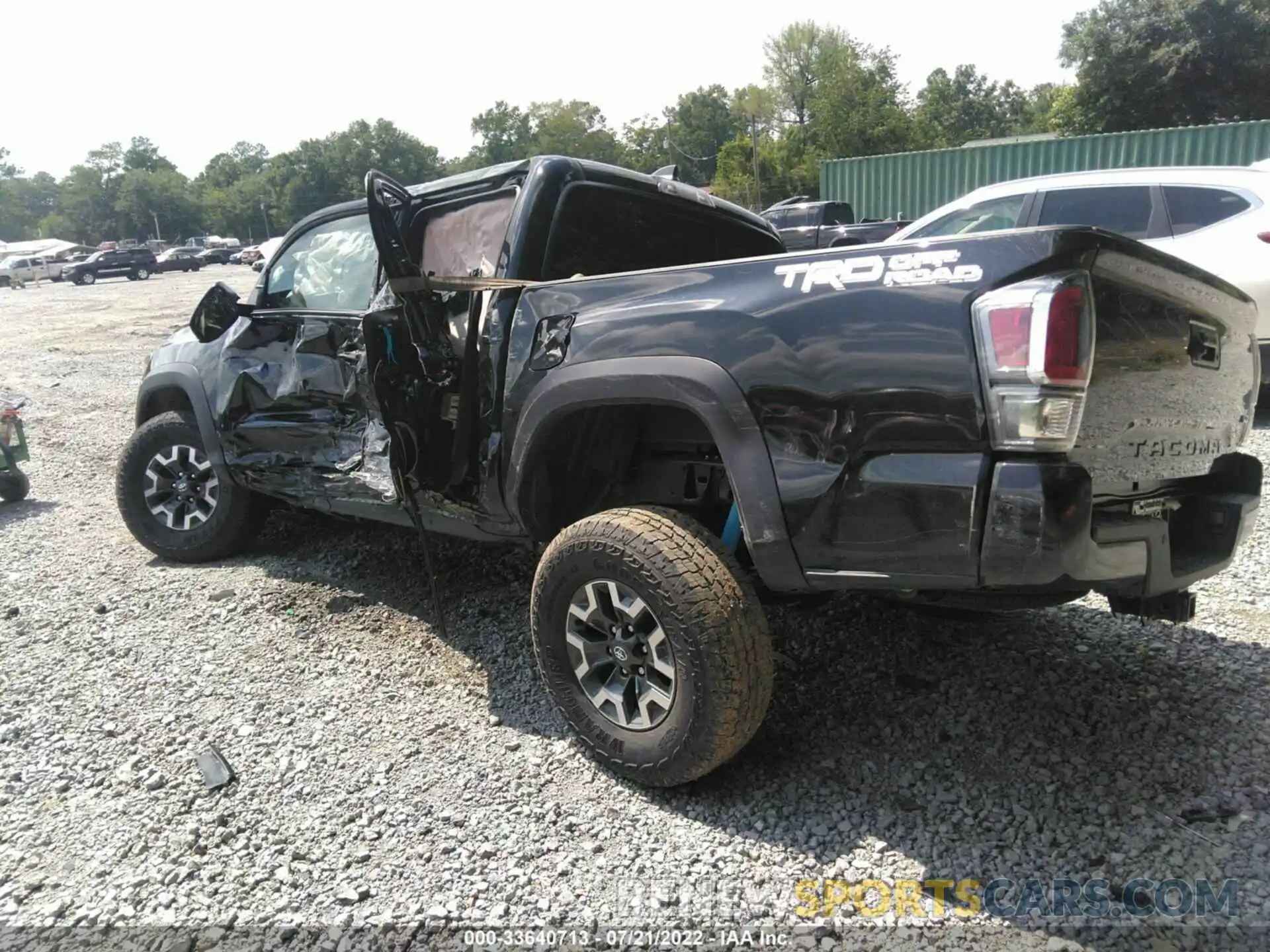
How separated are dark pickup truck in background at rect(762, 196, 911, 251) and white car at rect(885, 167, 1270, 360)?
833 centimetres

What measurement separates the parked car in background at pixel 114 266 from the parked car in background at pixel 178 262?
15.6 ft

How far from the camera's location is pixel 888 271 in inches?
92.3

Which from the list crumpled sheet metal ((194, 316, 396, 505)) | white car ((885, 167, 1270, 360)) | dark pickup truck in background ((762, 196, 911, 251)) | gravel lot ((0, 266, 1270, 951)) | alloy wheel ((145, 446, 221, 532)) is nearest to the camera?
gravel lot ((0, 266, 1270, 951))

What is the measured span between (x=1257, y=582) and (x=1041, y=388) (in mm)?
2832

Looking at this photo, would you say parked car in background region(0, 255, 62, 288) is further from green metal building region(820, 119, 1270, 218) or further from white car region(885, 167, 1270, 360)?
white car region(885, 167, 1270, 360)

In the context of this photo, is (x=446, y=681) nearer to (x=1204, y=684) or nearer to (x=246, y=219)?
(x=1204, y=684)

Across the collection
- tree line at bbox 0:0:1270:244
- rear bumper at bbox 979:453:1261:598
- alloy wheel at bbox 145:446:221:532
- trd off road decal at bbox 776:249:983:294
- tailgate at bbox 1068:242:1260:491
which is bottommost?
alloy wheel at bbox 145:446:221:532

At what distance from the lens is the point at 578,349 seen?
2994mm

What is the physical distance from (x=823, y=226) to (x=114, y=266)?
42974mm

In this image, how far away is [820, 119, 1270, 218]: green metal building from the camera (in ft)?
59.1

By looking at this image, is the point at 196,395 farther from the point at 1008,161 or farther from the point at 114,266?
the point at 114,266

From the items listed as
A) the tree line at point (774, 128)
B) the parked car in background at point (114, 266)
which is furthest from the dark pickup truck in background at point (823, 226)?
the parked car in background at point (114, 266)

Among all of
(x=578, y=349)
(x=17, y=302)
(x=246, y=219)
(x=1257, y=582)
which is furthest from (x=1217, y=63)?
(x=246, y=219)

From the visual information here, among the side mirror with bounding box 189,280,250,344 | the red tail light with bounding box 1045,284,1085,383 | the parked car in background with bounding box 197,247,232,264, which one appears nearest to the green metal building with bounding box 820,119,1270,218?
the side mirror with bounding box 189,280,250,344
